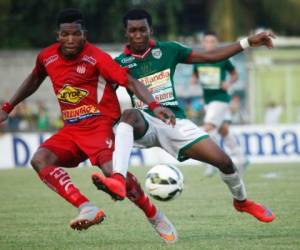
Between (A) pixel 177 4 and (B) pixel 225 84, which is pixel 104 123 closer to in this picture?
(B) pixel 225 84

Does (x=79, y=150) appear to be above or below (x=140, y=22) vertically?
below

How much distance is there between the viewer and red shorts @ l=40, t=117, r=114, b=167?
9.42m

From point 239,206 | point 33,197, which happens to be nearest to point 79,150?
point 239,206

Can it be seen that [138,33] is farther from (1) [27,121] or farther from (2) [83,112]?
(1) [27,121]

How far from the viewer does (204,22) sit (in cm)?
4212

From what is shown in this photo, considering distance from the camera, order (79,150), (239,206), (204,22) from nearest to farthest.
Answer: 1. (79,150)
2. (239,206)
3. (204,22)

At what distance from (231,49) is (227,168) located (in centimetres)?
119

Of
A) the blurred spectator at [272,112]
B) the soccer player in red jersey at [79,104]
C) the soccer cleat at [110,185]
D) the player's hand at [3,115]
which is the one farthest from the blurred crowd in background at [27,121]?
the soccer cleat at [110,185]

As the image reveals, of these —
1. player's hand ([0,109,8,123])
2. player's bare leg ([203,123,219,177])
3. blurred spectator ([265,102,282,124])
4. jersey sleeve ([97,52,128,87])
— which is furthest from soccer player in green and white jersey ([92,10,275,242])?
blurred spectator ([265,102,282,124])

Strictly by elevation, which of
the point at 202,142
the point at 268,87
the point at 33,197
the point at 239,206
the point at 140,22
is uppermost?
the point at 140,22

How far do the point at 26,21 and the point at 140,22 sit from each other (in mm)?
30305

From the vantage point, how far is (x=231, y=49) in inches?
387

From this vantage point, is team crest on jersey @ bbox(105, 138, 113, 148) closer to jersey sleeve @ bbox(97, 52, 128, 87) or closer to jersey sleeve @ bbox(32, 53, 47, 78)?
jersey sleeve @ bbox(97, 52, 128, 87)

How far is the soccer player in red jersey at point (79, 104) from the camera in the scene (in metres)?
9.31
